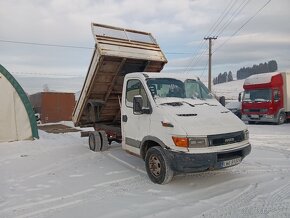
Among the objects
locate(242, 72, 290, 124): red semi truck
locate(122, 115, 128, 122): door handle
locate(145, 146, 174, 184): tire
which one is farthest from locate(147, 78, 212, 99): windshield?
locate(242, 72, 290, 124): red semi truck

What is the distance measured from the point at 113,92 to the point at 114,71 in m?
0.84

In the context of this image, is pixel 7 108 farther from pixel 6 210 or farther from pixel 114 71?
pixel 6 210

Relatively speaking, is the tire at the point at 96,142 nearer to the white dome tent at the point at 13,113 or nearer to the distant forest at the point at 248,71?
the white dome tent at the point at 13,113

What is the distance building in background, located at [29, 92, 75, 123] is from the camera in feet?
73.4

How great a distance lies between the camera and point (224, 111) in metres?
6.84

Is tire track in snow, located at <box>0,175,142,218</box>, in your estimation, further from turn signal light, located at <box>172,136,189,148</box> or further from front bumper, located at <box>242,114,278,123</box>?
front bumper, located at <box>242,114,278,123</box>

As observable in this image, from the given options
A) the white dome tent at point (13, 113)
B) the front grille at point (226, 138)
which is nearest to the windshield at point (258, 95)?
the white dome tent at point (13, 113)

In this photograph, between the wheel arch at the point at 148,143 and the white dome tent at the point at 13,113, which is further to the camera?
the white dome tent at the point at 13,113

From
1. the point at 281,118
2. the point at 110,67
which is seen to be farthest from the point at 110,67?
the point at 281,118

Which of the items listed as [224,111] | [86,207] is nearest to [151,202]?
[86,207]

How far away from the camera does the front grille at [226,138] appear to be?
5.89 m

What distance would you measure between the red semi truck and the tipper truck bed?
12540 millimetres

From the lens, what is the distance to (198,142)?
5828 mm

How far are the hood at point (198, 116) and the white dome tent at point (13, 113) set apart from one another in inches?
289
